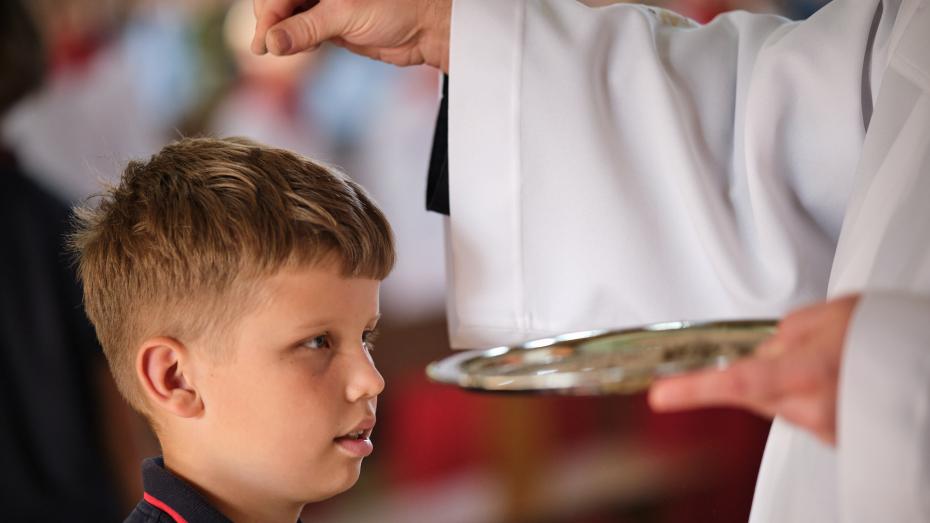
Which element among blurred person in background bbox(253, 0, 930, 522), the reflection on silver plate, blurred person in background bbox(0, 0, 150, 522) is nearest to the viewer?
the reflection on silver plate

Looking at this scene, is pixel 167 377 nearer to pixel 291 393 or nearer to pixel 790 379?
pixel 291 393

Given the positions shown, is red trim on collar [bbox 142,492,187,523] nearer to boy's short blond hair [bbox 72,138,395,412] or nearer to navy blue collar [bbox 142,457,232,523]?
navy blue collar [bbox 142,457,232,523]

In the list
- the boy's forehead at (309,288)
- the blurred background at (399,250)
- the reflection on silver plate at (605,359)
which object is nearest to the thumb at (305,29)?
the boy's forehead at (309,288)

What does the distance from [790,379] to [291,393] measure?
1.78 ft

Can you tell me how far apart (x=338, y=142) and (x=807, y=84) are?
6.71 ft

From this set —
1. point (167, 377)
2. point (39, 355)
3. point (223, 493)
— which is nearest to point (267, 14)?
point (167, 377)

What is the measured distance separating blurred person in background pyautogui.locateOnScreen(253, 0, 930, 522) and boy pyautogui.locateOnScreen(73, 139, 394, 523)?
0.83 ft

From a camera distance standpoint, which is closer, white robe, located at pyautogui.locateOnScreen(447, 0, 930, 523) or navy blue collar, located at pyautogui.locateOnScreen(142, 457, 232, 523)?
navy blue collar, located at pyautogui.locateOnScreen(142, 457, 232, 523)

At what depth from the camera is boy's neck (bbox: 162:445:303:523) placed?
1109mm

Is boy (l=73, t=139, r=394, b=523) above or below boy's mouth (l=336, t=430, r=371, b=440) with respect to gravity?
above

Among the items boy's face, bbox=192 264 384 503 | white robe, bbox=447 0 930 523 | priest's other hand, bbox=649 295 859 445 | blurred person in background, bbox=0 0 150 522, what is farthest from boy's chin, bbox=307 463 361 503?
blurred person in background, bbox=0 0 150 522

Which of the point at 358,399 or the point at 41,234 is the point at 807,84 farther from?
the point at 41,234

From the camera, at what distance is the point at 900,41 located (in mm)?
1126

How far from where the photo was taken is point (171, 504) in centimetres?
109
